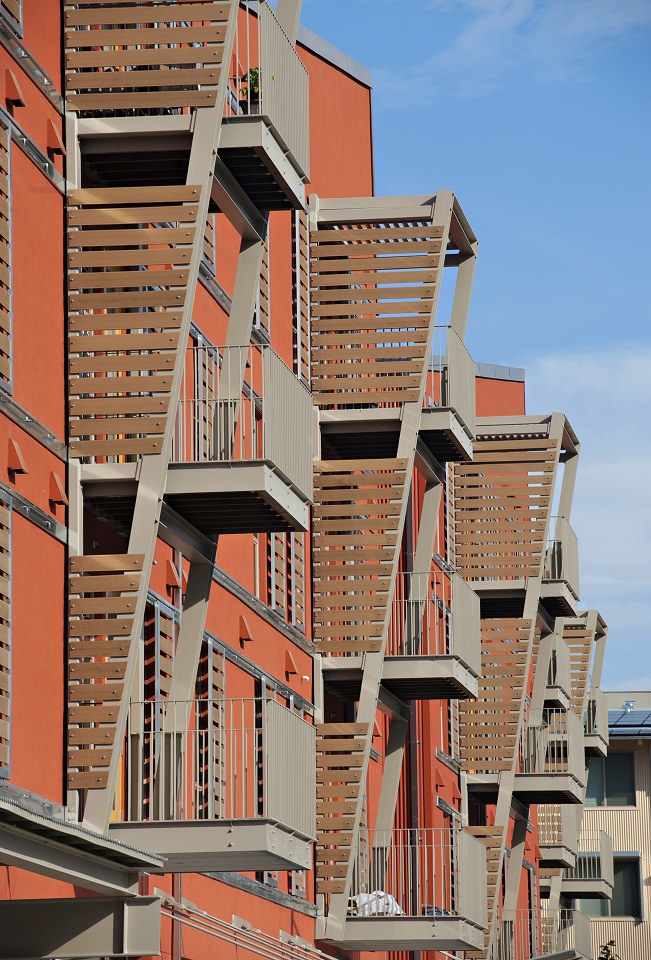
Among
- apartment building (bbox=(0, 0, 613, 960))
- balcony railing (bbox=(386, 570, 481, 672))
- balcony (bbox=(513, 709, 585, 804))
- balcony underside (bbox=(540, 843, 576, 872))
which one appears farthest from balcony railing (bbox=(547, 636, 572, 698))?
balcony railing (bbox=(386, 570, 481, 672))

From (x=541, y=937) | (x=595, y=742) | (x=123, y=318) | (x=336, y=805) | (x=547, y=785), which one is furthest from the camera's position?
(x=595, y=742)

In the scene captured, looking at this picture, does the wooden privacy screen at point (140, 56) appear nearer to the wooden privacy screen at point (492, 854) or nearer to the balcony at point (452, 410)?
the balcony at point (452, 410)

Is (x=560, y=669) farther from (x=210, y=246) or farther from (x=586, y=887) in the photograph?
(x=210, y=246)

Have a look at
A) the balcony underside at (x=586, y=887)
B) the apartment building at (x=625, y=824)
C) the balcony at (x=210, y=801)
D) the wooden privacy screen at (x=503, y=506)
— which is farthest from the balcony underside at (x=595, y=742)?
the balcony at (x=210, y=801)

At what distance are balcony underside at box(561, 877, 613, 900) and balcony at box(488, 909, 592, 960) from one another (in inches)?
64.3

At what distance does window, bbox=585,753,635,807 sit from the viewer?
2454 inches

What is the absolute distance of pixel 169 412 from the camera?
46.2ft

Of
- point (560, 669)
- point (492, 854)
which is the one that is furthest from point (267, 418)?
point (560, 669)

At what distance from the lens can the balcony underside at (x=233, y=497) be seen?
48.0ft

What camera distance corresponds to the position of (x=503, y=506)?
32062mm

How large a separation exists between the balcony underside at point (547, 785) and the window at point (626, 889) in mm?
27017

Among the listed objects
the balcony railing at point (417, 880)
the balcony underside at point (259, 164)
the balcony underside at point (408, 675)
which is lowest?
the balcony railing at point (417, 880)

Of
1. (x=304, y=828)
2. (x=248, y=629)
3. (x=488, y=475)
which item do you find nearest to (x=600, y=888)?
(x=488, y=475)

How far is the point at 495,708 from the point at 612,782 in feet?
107
